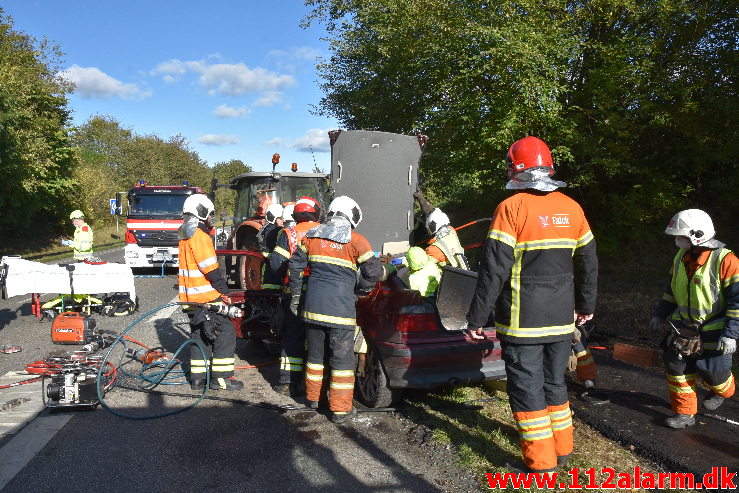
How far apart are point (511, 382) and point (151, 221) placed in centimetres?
1150

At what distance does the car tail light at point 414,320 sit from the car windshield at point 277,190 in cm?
563

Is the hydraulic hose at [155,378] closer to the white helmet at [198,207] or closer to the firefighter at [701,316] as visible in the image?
the white helmet at [198,207]

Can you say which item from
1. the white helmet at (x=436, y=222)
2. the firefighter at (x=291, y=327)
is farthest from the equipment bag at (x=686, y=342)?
the firefighter at (x=291, y=327)

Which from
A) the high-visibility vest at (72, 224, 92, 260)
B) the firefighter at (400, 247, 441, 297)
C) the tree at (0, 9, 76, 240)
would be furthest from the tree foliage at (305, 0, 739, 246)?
the tree at (0, 9, 76, 240)

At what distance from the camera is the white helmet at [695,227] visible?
13.3ft

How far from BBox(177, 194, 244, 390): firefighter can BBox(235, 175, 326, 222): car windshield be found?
4.24m

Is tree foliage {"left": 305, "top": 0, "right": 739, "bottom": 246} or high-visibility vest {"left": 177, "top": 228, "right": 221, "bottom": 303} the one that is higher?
tree foliage {"left": 305, "top": 0, "right": 739, "bottom": 246}

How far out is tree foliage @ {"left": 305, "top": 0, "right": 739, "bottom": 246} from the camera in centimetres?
880

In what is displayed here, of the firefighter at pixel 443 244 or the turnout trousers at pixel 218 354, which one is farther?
the firefighter at pixel 443 244

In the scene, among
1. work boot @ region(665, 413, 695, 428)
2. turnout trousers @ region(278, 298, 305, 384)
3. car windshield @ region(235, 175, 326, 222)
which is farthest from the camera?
car windshield @ region(235, 175, 326, 222)

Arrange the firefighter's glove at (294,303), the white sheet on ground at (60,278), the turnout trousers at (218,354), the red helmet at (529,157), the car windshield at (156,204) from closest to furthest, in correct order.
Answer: the red helmet at (529,157) → the firefighter's glove at (294,303) → the turnout trousers at (218,354) → the white sheet on ground at (60,278) → the car windshield at (156,204)

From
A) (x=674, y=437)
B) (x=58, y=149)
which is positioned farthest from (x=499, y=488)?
(x=58, y=149)

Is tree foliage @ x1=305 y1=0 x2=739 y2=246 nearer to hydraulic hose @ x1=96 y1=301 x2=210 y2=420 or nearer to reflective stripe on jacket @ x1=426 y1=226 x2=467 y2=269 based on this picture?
reflective stripe on jacket @ x1=426 y1=226 x2=467 y2=269

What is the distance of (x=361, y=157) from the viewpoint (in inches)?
297
